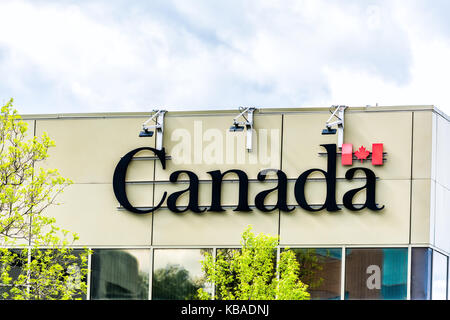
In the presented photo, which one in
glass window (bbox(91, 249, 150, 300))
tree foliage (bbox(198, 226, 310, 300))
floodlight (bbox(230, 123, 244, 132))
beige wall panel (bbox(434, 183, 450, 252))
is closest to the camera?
tree foliage (bbox(198, 226, 310, 300))

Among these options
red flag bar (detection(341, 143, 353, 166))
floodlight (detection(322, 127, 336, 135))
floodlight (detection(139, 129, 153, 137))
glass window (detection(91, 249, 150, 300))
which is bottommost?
glass window (detection(91, 249, 150, 300))

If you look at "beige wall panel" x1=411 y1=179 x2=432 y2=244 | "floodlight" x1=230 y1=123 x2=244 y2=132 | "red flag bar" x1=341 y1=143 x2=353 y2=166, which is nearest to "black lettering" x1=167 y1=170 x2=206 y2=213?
"floodlight" x1=230 y1=123 x2=244 y2=132

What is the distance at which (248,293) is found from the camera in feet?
75.8

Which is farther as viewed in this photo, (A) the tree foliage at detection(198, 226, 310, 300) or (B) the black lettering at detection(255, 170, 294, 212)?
(B) the black lettering at detection(255, 170, 294, 212)

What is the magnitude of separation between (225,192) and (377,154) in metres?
4.57

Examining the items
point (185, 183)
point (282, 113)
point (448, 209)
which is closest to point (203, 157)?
point (185, 183)

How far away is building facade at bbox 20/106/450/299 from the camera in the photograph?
24.4 meters

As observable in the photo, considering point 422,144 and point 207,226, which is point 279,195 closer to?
point 207,226

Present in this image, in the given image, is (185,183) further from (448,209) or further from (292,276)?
(448,209)

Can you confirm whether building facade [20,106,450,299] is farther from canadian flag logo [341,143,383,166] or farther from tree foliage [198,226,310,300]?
tree foliage [198,226,310,300]

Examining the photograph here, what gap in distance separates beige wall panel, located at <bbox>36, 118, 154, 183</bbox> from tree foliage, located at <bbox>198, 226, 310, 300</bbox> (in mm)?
3964

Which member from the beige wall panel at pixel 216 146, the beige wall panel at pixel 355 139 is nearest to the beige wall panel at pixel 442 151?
the beige wall panel at pixel 355 139

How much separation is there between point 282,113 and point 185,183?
356cm

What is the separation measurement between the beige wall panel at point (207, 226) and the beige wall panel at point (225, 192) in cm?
34
